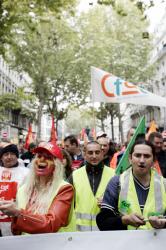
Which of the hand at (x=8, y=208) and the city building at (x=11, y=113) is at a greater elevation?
the city building at (x=11, y=113)

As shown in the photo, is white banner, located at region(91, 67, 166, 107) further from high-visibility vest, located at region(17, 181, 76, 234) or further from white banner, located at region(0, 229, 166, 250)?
white banner, located at region(0, 229, 166, 250)

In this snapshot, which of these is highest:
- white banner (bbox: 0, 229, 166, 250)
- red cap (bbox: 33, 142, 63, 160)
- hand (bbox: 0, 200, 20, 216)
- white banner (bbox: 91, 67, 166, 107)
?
white banner (bbox: 91, 67, 166, 107)

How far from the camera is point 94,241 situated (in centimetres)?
292

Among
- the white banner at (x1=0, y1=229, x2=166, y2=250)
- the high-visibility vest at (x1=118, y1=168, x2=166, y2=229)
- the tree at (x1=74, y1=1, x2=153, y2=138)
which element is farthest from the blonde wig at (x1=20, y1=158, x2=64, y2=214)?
the tree at (x1=74, y1=1, x2=153, y2=138)

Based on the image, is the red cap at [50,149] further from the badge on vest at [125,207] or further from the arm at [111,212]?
the badge on vest at [125,207]

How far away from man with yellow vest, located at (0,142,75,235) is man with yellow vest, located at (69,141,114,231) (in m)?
1.15

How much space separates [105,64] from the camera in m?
33.8

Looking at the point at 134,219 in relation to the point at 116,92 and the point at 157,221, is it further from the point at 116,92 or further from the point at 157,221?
the point at 116,92

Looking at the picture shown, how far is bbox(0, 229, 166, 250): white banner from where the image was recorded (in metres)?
2.83

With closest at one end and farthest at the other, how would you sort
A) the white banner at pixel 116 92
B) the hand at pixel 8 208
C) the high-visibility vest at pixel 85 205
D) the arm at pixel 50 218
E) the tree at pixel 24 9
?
the hand at pixel 8 208, the arm at pixel 50 218, the high-visibility vest at pixel 85 205, the white banner at pixel 116 92, the tree at pixel 24 9

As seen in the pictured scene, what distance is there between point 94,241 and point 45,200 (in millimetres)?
444

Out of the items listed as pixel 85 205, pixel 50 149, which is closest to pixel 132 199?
pixel 50 149

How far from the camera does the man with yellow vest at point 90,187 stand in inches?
174

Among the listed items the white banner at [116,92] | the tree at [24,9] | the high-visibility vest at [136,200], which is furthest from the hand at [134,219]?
the tree at [24,9]
